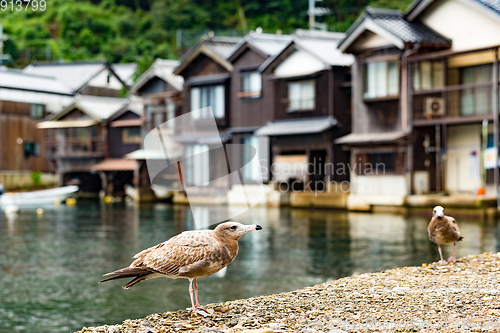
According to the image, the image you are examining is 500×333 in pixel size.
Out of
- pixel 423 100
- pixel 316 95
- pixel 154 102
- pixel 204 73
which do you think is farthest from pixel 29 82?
pixel 423 100

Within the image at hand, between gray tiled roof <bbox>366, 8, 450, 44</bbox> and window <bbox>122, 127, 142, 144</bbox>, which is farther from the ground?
gray tiled roof <bbox>366, 8, 450, 44</bbox>

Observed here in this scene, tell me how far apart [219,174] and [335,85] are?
15.3 m

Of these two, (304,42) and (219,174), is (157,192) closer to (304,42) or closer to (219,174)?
(304,42)

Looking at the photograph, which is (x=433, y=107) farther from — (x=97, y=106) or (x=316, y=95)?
(x=97, y=106)

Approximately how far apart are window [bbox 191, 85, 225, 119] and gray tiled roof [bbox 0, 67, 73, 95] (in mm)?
14308

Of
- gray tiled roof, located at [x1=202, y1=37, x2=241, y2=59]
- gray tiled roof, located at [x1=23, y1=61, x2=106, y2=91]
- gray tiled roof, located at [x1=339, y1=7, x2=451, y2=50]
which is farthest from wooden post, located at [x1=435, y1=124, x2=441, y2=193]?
gray tiled roof, located at [x1=23, y1=61, x2=106, y2=91]

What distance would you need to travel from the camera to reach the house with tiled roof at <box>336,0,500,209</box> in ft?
92.6

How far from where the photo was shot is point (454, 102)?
1120 inches

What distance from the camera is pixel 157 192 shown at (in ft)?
146

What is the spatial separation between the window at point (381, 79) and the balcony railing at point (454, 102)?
1495mm

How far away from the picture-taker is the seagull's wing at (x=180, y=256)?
6.22 m

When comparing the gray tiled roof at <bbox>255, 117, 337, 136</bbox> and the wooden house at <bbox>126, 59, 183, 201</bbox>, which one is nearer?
the gray tiled roof at <bbox>255, 117, 337, 136</bbox>

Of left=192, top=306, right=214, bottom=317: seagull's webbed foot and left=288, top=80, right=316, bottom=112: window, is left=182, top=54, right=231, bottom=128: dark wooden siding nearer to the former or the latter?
left=288, top=80, right=316, bottom=112: window

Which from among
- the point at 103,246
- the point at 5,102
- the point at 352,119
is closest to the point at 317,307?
the point at 103,246
